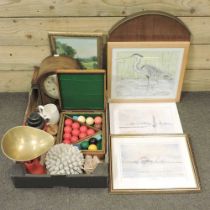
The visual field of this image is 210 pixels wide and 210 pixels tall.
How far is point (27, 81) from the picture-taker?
101 cm

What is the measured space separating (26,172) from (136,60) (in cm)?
42

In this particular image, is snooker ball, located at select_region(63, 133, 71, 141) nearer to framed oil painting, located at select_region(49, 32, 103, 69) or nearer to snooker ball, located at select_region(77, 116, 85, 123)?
snooker ball, located at select_region(77, 116, 85, 123)

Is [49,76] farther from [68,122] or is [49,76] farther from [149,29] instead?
[149,29]

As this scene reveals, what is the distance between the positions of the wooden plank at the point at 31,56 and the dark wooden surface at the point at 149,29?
0.08 m

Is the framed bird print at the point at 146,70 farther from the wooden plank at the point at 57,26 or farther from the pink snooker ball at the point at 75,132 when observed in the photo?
the pink snooker ball at the point at 75,132

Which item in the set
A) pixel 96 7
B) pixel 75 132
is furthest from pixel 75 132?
pixel 96 7

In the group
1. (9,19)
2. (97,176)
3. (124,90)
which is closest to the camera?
(97,176)

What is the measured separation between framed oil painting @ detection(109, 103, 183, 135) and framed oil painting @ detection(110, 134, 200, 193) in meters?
0.03

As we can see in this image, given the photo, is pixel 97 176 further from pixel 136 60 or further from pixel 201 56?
pixel 201 56

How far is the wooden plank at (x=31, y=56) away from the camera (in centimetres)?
92

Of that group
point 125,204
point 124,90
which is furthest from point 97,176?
point 124,90

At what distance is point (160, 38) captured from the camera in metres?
0.88

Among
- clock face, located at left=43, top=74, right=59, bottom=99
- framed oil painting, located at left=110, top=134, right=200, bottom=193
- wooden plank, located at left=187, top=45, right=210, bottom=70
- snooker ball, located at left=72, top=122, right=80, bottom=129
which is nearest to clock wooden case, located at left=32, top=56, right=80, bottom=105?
clock face, located at left=43, top=74, right=59, bottom=99

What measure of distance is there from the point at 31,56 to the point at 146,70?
1.10 feet
